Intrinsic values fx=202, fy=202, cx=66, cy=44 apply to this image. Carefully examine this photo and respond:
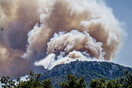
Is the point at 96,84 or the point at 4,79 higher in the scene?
the point at 4,79

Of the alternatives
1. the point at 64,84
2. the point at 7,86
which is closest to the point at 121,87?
the point at 64,84

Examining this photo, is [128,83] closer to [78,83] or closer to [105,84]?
[105,84]

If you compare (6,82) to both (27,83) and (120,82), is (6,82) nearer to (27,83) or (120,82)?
(27,83)

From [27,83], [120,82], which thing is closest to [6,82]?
[27,83]

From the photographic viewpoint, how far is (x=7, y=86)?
2889 inches

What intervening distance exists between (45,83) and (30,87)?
21.8ft

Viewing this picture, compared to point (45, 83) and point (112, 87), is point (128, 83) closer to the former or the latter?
point (112, 87)

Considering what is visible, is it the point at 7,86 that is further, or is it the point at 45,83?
the point at 45,83

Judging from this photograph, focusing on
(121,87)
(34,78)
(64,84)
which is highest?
(34,78)

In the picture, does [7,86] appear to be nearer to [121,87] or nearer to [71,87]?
[71,87]

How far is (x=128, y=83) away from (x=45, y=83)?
31102mm

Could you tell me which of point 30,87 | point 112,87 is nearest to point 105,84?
point 112,87

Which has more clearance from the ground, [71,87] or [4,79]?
[4,79]

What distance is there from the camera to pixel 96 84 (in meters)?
75.3
